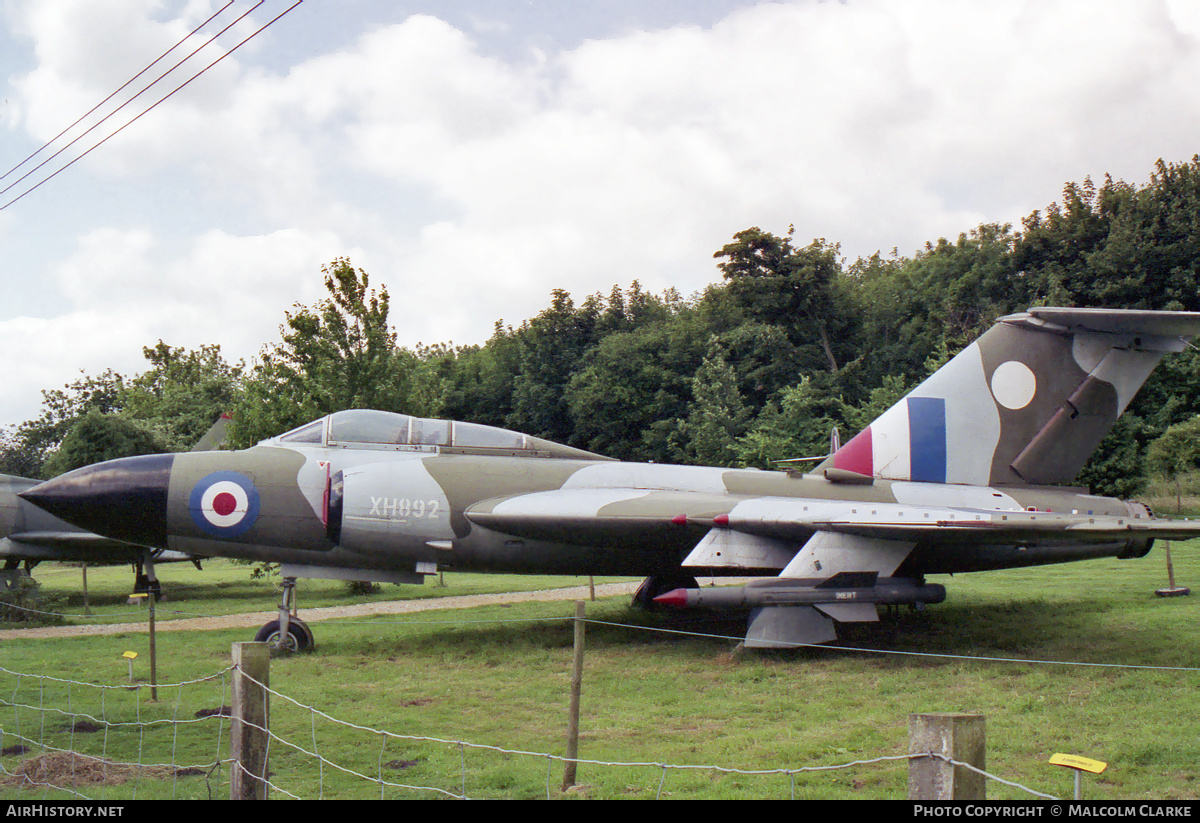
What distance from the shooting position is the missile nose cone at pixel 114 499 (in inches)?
470

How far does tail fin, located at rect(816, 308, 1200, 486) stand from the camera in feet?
42.7

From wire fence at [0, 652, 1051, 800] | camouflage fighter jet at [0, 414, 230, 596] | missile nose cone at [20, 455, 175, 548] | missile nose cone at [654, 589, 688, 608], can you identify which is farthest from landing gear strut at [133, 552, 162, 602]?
missile nose cone at [654, 589, 688, 608]

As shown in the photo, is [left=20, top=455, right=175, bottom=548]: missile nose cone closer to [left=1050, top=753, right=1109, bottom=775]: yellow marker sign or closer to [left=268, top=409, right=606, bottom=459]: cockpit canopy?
[left=268, top=409, right=606, bottom=459]: cockpit canopy

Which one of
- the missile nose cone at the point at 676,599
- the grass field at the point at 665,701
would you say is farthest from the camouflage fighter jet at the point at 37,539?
the missile nose cone at the point at 676,599

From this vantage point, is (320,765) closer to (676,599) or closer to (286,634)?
(676,599)

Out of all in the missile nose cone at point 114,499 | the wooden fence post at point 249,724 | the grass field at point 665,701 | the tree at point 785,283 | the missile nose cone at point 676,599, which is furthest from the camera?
the tree at point 785,283

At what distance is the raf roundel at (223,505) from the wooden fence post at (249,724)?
23.7 feet

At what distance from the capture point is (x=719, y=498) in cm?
1223

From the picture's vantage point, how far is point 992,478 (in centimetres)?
1323

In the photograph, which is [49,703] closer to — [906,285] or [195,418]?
[195,418]

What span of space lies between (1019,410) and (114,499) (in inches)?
497

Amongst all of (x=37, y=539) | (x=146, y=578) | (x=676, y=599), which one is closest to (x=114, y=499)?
(x=676, y=599)

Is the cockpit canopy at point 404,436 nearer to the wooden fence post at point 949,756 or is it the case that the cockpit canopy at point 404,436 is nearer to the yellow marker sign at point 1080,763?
the yellow marker sign at point 1080,763

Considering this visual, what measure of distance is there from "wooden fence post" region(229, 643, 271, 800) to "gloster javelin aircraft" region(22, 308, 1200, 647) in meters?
6.22
